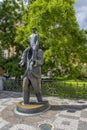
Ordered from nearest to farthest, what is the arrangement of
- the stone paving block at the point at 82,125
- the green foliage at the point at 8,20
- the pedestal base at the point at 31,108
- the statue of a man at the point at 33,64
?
the stone paving block at the point at 82,125, the pedestal base at the point at 31,108, the statue of a man at the point at 33,64, the green foliage at the point at 8,20

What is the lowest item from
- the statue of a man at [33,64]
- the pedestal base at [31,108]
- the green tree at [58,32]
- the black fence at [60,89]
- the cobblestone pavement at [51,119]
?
the cobblestone pavement at [51,119]

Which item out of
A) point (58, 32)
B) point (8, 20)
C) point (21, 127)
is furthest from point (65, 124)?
point (8, 20)

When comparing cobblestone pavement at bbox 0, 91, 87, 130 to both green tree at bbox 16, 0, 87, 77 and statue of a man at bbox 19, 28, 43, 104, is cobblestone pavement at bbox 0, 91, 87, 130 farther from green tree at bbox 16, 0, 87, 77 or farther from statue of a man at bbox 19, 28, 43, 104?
green tree at bbox 16, 0, 87, 77

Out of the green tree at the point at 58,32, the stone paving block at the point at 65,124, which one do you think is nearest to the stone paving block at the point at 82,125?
the stone paving block at the point at 65,124

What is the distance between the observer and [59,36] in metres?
11.0

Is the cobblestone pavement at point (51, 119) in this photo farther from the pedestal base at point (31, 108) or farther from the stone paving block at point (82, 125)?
the pedestal base at point (31, 108)

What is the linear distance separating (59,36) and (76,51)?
148 centimetres

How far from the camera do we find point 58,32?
11070mm

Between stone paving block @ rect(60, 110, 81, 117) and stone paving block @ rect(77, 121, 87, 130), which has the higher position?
stone paving block @ rect(60, 110, 81, 117)

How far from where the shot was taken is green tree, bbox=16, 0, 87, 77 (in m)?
10.3

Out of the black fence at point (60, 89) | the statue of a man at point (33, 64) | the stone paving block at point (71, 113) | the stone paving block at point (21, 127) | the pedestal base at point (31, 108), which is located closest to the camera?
the stone paving block at point (21, 127)

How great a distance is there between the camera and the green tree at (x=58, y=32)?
1028cm

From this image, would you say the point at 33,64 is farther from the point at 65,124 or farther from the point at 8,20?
the point at 8,20

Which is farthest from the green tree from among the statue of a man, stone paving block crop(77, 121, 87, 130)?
stone paving block crop(77, 121, 87, 130)
